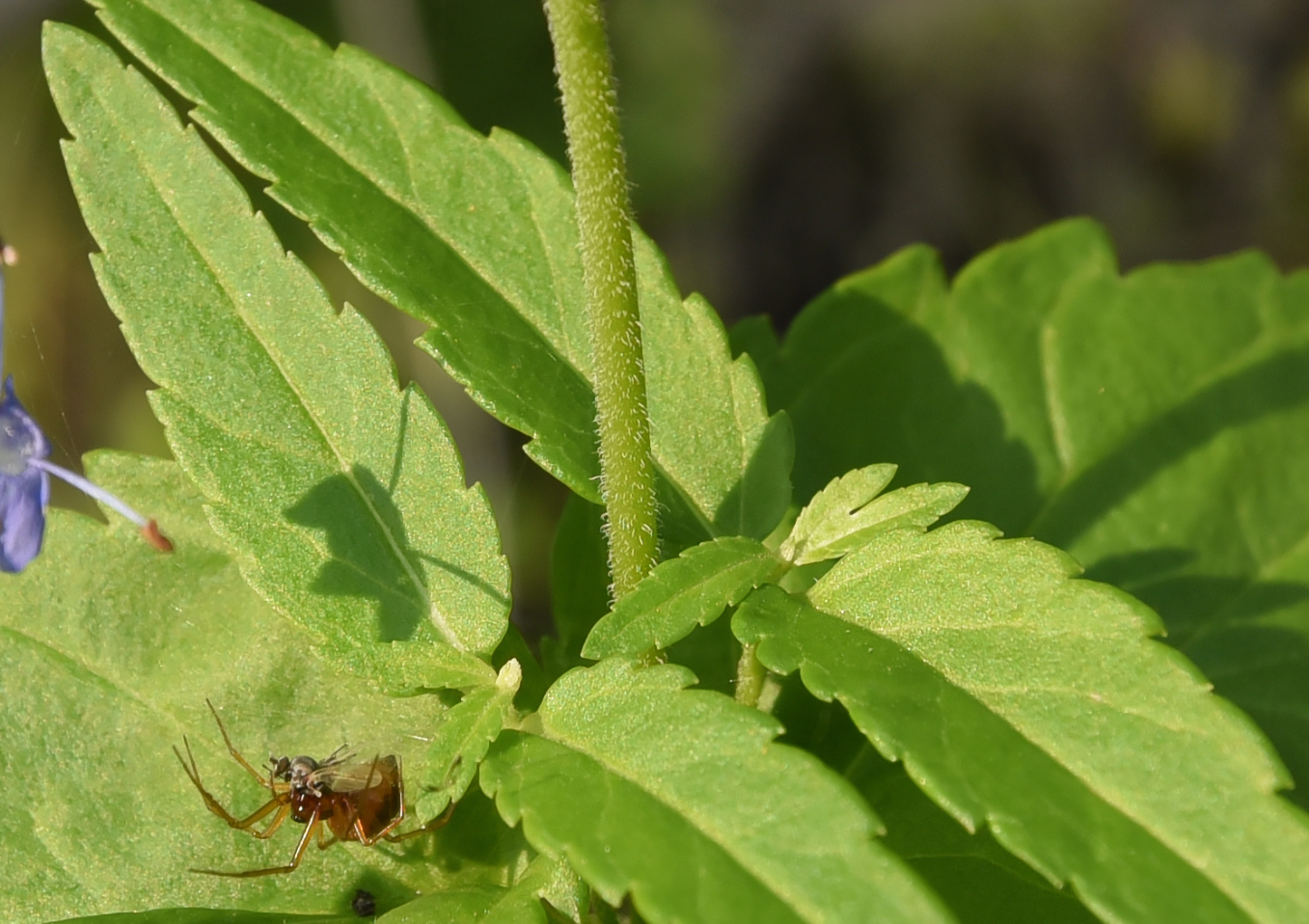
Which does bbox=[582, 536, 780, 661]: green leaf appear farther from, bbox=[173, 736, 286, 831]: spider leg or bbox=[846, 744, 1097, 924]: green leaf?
bbox=[173, 736, 286, 831]: spider leg

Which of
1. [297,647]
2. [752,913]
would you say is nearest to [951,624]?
[752,913]

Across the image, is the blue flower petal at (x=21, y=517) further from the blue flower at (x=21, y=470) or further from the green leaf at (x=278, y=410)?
the green leaf at (x=278, y=410)

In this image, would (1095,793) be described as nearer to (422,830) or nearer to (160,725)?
(422,830)

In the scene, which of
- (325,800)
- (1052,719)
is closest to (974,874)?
(1052,719)

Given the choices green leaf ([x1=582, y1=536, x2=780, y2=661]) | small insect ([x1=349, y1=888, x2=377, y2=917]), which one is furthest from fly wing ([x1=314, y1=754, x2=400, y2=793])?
green leaf ([x1=582, y1=536, x2=780, y2=661])

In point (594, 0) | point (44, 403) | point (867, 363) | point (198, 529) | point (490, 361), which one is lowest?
point (44, 403)

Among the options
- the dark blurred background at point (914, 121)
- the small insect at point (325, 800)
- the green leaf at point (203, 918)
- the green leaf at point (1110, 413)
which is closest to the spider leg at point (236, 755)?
the small insect at point (325, 800)

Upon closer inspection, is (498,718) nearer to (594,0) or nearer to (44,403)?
(594,0)
